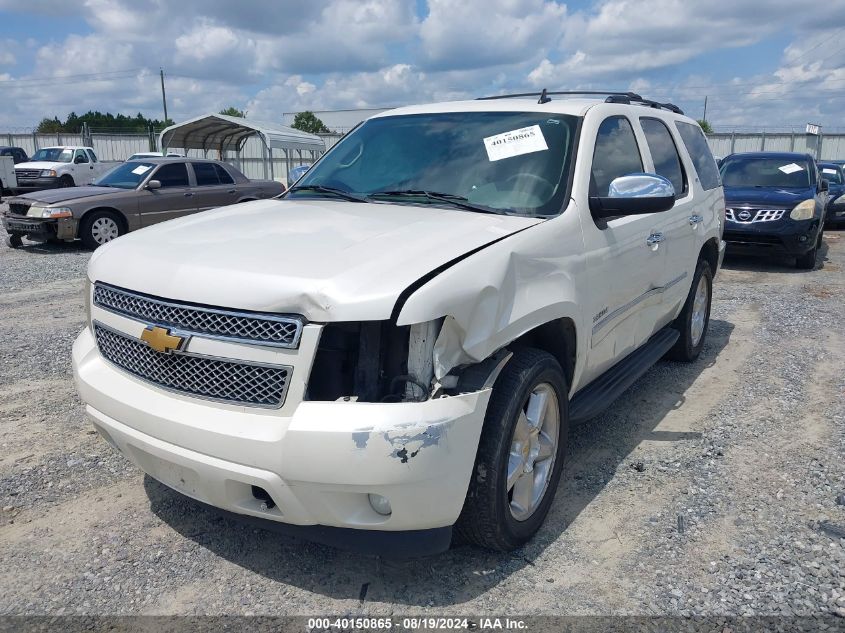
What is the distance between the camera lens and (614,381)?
3936 millimetres

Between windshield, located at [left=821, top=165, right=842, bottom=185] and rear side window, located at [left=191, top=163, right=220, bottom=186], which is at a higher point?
rear side window, located at [left=191, top=163, right=220, bottom=186]

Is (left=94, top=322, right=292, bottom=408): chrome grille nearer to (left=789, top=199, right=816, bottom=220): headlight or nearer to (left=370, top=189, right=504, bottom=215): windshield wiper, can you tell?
(left=370, top=189, right=504, bottom=215): windshield wiper

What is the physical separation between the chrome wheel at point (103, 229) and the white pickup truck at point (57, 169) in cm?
1085

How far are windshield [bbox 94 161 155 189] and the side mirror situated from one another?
1102 centimetres

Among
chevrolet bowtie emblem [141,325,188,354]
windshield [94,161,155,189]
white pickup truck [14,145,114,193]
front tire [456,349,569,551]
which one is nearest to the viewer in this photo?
chevrolet bowtie emblem [141,325,188,354]

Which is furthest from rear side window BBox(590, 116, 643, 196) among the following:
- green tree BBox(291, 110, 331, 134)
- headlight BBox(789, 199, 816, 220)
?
green tree BBox(291, 110, 331, 134)

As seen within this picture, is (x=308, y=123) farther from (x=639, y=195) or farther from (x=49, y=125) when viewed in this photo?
(x=639, y=195)

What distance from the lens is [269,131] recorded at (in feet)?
71.7

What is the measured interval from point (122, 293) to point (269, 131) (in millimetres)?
20279

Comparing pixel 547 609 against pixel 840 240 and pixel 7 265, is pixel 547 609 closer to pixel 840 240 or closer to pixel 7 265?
pixel 7 265

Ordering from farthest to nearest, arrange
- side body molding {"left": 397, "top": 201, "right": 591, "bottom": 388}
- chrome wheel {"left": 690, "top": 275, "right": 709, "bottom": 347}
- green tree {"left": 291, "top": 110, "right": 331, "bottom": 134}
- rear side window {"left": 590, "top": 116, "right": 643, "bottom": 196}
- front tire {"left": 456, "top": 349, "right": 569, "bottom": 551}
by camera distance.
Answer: green tree {"left": 291, "top": 110, "right": 331, "bottom": 134} < chrome wheel {"left": 690, "top": 275, "right": 709, "bottom": 347} < rear side window {"left": 590, "top": 116, "right": 643, "bottom": 196} < front tire {"left": 456, "top": 349, "right": 569, "bottom": 551} < side body molding {"left": 397, "top": 201, "right": 591, "bottom": 388}

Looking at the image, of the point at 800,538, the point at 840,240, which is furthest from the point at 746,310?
the point at 840,240

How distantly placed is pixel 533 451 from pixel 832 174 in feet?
56.2

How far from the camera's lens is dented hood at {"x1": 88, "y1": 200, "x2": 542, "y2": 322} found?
2299mm
